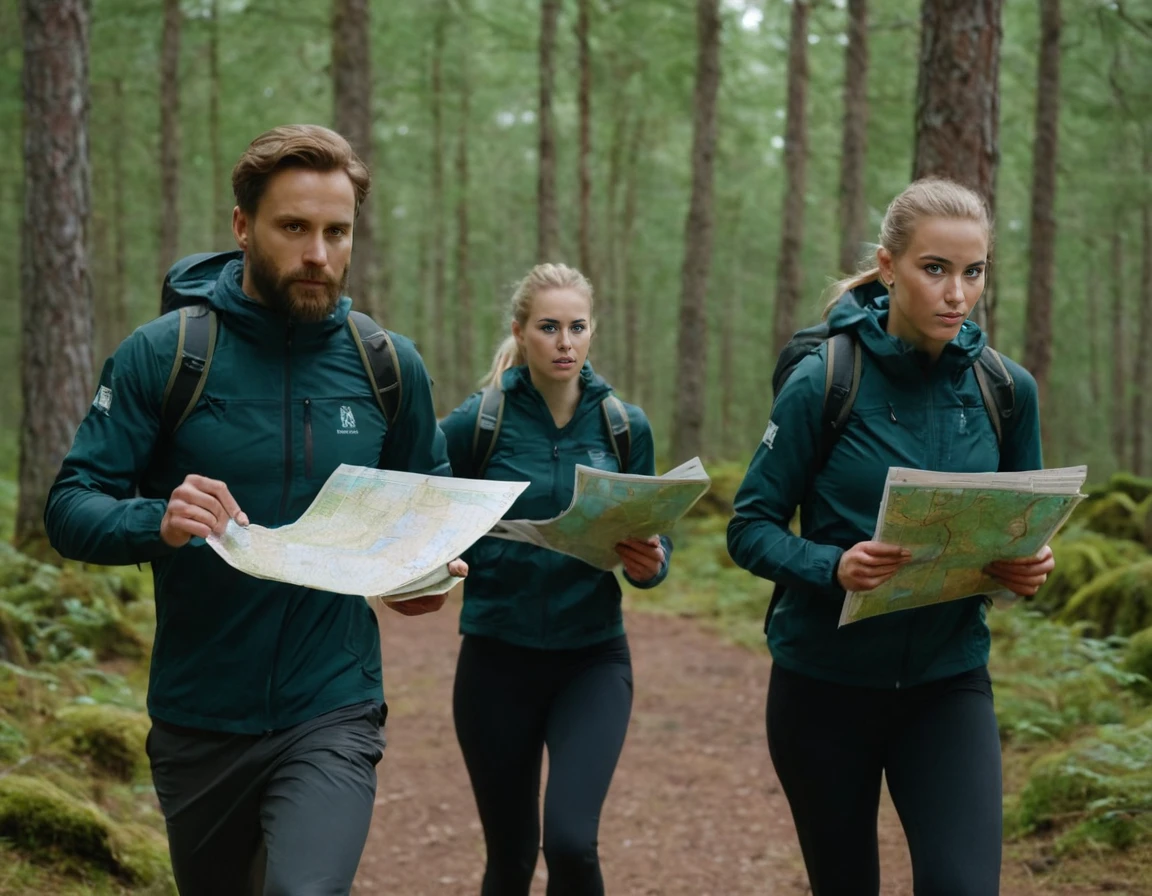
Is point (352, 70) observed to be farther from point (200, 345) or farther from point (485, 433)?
point (200, 345)

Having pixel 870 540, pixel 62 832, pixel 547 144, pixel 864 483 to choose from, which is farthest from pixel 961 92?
pixel 547 144

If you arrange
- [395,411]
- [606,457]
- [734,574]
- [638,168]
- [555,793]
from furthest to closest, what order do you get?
[638,168], [734,574], [606,457], [555,793], [395,411]

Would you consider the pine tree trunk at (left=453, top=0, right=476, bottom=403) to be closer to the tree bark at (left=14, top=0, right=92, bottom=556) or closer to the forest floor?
the tree bark at (left=14, top=0, right=92, bottom=556)

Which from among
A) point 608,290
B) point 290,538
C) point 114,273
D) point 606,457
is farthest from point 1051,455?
point 290,538

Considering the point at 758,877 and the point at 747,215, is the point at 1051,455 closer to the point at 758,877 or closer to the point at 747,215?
the point at 747,215

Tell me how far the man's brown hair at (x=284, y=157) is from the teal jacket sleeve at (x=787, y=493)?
4.52 ft

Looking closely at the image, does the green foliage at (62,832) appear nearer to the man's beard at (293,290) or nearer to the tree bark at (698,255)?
the man's beard at (293,290)

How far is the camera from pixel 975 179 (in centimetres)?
652

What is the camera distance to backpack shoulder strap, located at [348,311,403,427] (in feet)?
10.5

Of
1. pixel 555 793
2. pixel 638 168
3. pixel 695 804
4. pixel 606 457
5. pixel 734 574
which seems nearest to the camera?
pixel 555 793

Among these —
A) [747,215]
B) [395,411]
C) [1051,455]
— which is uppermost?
[747,215]

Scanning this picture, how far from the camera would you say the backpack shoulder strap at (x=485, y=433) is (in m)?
4.63

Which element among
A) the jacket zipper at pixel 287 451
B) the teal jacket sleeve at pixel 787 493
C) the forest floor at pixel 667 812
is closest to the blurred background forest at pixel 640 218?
the forest floor at pixel 667 812

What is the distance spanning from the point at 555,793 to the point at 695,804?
136 inches
